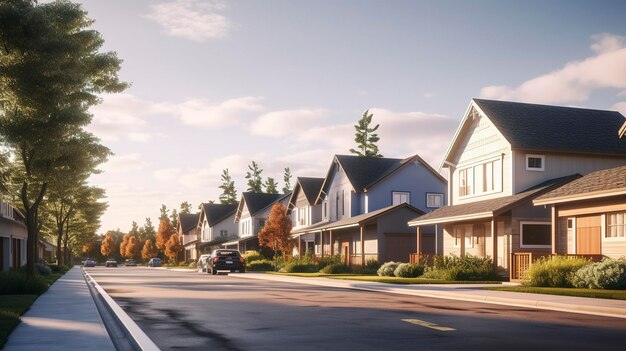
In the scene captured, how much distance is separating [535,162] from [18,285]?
23549 millimetres

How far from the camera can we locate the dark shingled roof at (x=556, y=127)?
3259cm

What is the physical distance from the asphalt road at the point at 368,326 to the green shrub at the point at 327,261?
28.7 m

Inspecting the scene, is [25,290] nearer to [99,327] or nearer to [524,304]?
[99,327]

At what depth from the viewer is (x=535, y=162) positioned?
32656 mm

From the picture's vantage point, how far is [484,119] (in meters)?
35.3

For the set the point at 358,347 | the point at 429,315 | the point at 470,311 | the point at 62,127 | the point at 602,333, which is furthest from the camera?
the point at 62,127

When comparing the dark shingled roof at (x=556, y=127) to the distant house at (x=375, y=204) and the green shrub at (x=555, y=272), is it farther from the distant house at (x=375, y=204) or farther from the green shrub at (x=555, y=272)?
the distant house at (x=375, y=204)

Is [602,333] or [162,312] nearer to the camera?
[602,333]

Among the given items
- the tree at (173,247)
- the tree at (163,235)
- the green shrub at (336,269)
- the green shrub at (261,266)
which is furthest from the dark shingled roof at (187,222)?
the green shrub at (336,269)

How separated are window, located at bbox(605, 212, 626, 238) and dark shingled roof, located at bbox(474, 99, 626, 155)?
6.86 m

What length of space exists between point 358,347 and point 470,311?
21.7 ft

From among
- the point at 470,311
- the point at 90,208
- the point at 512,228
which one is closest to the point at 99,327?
the point at 470,311

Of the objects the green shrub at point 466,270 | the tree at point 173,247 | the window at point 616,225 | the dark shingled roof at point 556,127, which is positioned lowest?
the tree at point 173,247

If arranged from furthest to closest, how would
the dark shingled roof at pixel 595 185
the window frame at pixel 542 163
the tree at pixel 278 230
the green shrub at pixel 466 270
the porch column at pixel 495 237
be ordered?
the tree at pixel 278 230, the window frame at pixel 542 163, the green shrub at pixel 466 270, the porch column at pixel 495 237, the dark shingled roof at pixel 595 185
